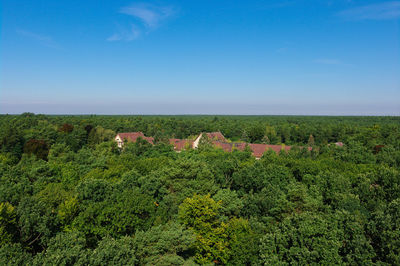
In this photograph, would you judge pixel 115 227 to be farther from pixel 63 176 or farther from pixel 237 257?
pixel 63 176

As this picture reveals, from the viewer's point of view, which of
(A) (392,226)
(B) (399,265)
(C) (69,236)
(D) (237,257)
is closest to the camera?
(B) (399,265)

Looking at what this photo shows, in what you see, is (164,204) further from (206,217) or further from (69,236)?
(69,236)

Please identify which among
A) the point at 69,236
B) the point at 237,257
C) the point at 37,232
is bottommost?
Result: the point at 237,257

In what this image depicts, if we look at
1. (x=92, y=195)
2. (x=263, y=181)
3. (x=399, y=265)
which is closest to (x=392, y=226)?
(x=399, y=265)

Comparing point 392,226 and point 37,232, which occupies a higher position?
point 392,226

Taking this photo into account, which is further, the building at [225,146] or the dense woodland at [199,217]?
the building at [225,146]

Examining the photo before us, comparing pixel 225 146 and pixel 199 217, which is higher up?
pixel 225 146

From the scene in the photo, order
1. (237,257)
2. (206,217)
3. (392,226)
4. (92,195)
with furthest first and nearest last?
(92,195) → (206,217) → (237,257) → (392,226)

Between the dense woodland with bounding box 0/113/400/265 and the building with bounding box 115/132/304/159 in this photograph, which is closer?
the dense woodland with bounding box 0/113/400/265

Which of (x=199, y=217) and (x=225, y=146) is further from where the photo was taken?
(x=225, y=146)

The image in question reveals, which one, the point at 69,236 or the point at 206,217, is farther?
the point at 206,217
